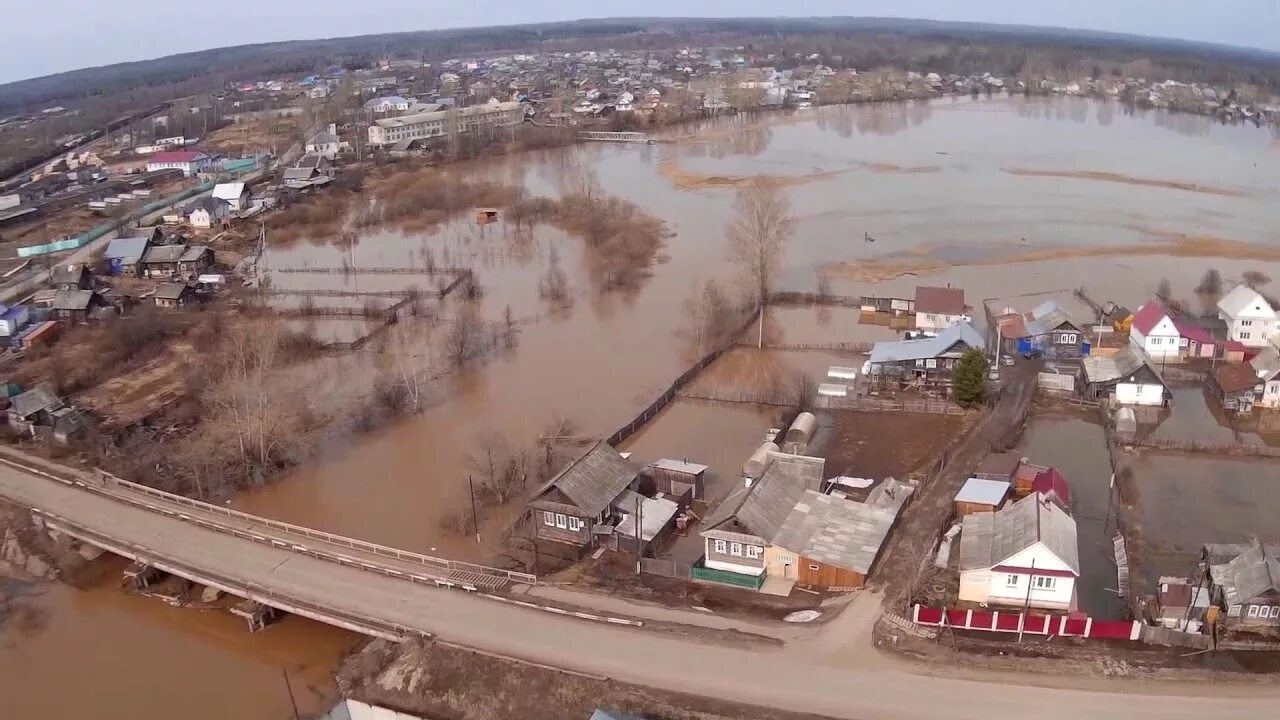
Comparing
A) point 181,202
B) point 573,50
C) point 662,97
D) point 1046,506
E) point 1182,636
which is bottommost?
point 1182,636

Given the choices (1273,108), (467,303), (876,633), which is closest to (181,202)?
(467,303)

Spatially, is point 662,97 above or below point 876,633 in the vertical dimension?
above

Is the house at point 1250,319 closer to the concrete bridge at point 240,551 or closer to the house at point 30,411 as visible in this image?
the concrete bridge at point 240,551

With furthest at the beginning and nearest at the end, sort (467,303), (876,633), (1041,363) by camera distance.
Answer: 1. (467,303)
2. (1041,363)
3. (876,633)

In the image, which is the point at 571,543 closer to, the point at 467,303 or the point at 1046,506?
the point at 1046,506

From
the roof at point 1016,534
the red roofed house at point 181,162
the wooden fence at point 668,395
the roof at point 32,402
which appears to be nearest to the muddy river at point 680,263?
the wooden fence at point 668,395

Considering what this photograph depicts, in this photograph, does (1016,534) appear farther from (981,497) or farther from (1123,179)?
(1123,179)
